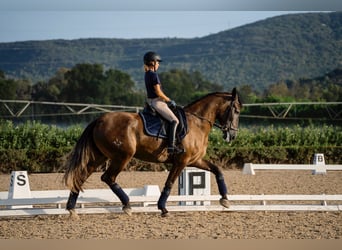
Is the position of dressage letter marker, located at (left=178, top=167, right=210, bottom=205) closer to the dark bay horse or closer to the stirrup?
the dark bay horse

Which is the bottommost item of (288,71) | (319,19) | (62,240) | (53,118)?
(62,240)

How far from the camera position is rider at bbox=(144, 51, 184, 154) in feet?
25.7

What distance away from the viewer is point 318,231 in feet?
22.6

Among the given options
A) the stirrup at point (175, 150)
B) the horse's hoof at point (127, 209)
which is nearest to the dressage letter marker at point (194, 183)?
the stirrup at point (175, 150)

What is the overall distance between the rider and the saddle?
70mm

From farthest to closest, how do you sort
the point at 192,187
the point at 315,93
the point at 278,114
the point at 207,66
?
the point at 207,66 < the point at 315,93 < the point at 278,114 < the point at 192,187

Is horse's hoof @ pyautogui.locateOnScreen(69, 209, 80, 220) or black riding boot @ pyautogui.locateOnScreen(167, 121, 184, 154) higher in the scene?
black riding boot @ pyautogui.locateOnScreen(167, 121, 184, 154)

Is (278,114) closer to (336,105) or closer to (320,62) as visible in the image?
(336,105)

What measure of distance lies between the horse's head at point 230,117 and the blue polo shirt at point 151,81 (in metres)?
1.06

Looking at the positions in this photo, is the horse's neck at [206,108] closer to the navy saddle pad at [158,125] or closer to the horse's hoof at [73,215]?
the navy saddle pad at [158,125]

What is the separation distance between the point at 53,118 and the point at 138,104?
494 cm

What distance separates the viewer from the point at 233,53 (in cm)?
4744

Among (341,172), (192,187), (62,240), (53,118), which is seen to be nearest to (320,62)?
(53,118)

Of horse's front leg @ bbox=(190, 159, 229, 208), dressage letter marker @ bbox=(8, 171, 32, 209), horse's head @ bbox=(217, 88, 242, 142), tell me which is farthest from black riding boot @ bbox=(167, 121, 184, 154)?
dressage letter marker @ bbox=(8, 171, 32, 209)
